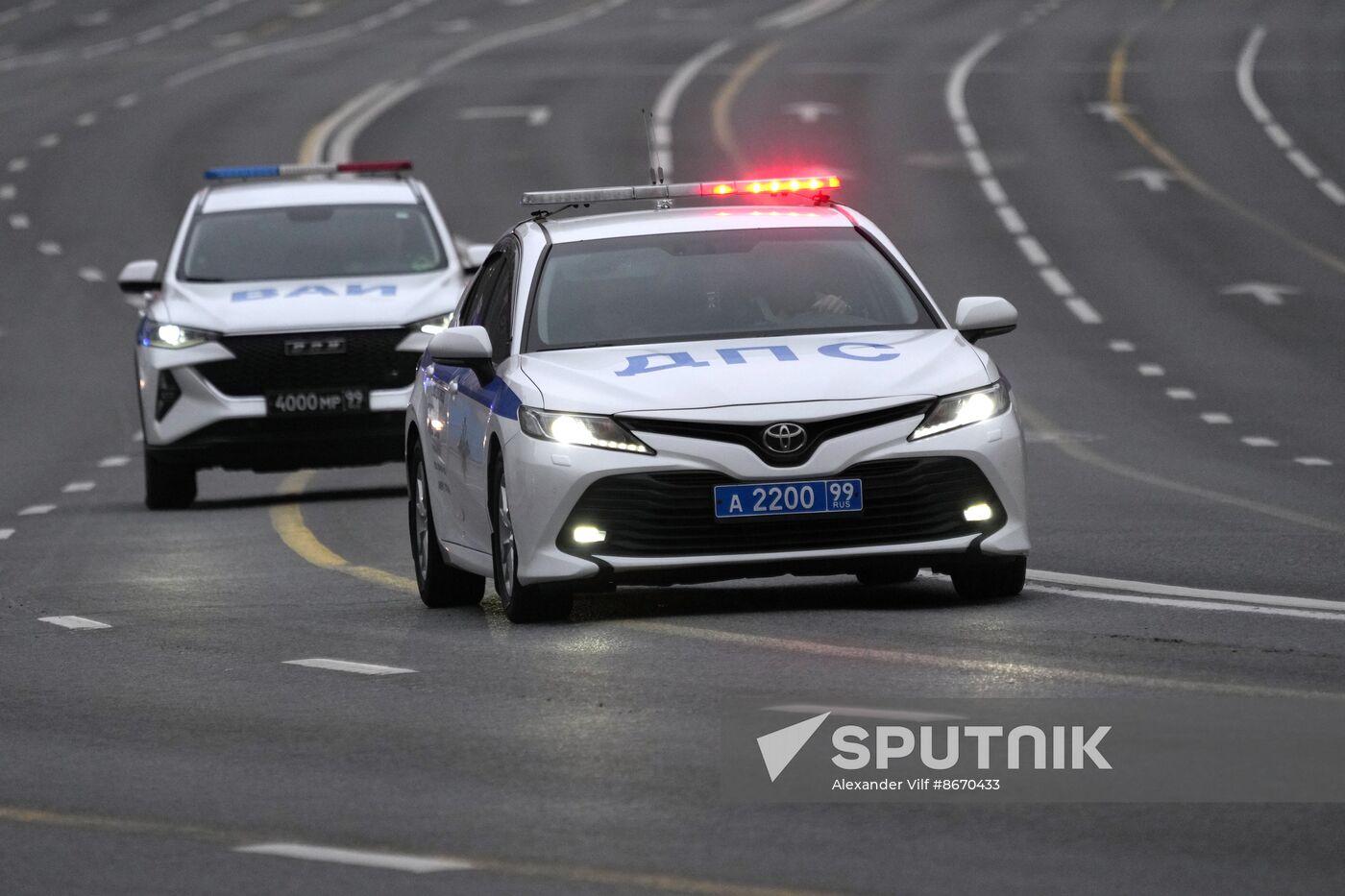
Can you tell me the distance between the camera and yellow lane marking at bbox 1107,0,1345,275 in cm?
3725

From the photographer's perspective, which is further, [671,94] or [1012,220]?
[671,94]

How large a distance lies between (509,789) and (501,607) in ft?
14.5

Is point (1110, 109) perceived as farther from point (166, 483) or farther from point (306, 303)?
point (166, 483)

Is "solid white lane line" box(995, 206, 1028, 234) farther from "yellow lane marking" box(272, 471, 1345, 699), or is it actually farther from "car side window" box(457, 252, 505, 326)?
"yellow lane marking" box(272, 471, 1345, 699)

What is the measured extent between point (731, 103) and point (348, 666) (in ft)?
146

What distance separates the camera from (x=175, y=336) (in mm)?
18969

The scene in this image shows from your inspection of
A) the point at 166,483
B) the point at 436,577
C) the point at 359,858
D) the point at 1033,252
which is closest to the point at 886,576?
the point at 436,577

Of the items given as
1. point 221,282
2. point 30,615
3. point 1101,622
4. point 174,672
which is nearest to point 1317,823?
point 1101,622

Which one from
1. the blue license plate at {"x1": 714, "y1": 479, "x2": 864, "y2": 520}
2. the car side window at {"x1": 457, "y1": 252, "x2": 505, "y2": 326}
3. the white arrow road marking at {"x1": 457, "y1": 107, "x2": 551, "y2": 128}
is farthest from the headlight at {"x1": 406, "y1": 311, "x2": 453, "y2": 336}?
the white arrow road marking at {"x1": 457, "y1": 107, "x2": 551, "y2": 128}

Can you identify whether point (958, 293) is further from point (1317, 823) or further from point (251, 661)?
point (1317, 823)

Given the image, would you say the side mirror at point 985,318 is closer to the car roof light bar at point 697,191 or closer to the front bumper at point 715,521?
the front bumper at point 715,521

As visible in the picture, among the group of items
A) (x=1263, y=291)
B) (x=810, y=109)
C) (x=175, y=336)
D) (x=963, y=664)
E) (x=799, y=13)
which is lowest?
(x=799, y=13)

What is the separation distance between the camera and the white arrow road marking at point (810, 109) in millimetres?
50859

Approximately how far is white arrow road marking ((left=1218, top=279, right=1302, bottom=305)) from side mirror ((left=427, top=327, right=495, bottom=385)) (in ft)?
71.7
